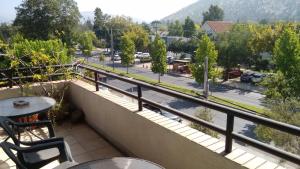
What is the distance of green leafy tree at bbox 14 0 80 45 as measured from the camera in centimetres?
2647

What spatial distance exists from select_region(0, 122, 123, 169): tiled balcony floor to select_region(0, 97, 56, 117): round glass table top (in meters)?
0.77

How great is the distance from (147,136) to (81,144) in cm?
153

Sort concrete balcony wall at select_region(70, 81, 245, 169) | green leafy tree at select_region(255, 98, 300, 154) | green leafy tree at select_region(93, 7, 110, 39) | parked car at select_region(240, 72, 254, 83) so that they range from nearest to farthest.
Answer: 1. concrete balcony wall at select_region(70, 81, 245, 169)
2. green leafy tree at select_region(255, 98, 300, 154)
3. parked car at select_region(240, 72, 254, 83)
4. green leafy tree at select_region(93, 7, 110, 39)

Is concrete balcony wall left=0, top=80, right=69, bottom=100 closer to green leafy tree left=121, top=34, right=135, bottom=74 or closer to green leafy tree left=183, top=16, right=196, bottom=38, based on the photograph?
green leafy tree left=121, top=34, right=135, bottom=74

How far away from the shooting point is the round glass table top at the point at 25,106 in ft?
11.3

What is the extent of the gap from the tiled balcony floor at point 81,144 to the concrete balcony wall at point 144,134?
0.14 meters

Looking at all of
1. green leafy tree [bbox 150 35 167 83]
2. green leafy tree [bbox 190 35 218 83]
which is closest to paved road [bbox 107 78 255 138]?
green leafy tree [bbox 190 35 218 83]

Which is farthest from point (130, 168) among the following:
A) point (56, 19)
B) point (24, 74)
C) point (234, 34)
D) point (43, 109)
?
point (234, 34)

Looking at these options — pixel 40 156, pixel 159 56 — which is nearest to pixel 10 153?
pixel 40 156

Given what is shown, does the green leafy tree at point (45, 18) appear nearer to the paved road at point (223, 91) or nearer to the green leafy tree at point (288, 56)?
the paved road at point (223, 91)

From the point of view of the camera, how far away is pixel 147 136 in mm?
3445

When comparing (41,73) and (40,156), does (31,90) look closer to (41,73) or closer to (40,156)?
(41,73)

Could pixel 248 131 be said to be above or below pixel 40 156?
below

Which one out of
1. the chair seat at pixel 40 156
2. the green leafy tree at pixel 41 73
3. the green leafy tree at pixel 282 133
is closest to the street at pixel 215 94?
the green leafy tree at pixel 282 133
